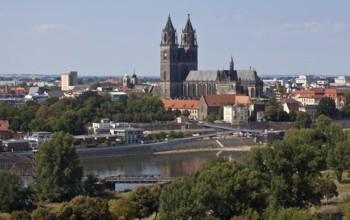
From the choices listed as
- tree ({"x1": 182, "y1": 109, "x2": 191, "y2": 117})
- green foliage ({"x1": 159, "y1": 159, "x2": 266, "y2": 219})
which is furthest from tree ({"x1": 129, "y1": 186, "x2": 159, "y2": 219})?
tree ({"x1": 182, "y1": 109, "x2": 191, "y2": 117})

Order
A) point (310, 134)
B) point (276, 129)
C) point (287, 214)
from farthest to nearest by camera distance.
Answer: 1. point (276, 129)
2. point (310, 134)
3. point (287, 214)

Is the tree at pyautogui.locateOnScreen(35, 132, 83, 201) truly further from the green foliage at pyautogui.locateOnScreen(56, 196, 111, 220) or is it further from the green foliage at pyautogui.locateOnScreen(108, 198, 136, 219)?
the green foliage at pyautogui.locateOnScreen(56, 196, 111, 220)

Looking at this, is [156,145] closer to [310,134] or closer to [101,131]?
[101,131]

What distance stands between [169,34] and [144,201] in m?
40.6

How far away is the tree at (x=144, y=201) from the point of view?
62.2 ft

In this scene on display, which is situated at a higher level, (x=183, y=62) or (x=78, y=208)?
(x=183, y=62)

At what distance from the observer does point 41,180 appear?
77.0 feet

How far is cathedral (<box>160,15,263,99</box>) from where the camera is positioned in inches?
2290

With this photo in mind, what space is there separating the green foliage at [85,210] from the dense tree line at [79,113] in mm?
22929

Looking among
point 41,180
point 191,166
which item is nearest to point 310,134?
point 191,166

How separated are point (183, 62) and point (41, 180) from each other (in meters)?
38.1

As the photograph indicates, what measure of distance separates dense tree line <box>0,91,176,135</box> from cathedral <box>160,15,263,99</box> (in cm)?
581

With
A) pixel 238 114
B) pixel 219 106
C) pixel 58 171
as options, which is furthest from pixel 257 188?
pixel 219 106

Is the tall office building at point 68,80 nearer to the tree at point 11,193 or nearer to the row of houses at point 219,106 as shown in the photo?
the row of houses at point 219,106
